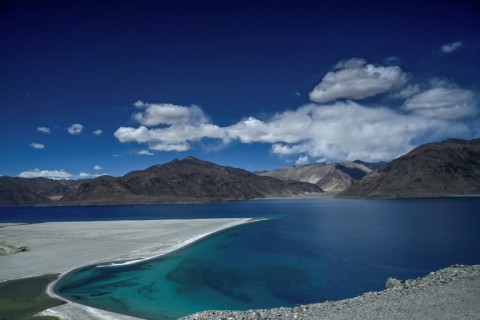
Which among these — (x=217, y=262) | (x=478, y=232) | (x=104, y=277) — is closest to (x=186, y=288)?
(x=104, y=277)

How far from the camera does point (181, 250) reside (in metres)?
50.6

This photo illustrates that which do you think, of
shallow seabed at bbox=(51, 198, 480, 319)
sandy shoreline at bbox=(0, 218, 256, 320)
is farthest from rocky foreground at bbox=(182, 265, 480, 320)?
sandy shoreline at bbox=(0, 218, 256, 320)

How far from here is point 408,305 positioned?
1789 cm

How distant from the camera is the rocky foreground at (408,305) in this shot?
16406mm

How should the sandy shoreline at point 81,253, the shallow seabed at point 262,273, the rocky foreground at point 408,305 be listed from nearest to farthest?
the rocky foreground at point 408,305 → the sandy shoreline at point 81,253 → the shallow seabed at point 262,273

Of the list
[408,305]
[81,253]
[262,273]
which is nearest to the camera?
[408,305]

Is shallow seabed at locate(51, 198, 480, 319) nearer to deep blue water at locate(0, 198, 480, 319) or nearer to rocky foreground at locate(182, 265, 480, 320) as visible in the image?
deep blue water at locate(0, 198, 480, 319)

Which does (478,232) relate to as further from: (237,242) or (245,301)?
(245,301)

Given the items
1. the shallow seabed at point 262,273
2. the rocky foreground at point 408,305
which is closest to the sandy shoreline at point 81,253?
the shallow seabed at point 262,273

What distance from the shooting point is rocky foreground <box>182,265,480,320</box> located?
16406 mm

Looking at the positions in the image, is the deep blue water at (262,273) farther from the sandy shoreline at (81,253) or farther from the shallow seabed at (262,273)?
the sandy shoreline at (81,253)

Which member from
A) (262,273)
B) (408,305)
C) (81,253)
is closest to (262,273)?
(262,273)

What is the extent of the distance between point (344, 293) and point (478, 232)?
4138 cm

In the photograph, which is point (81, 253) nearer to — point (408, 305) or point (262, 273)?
point (262, 273)
